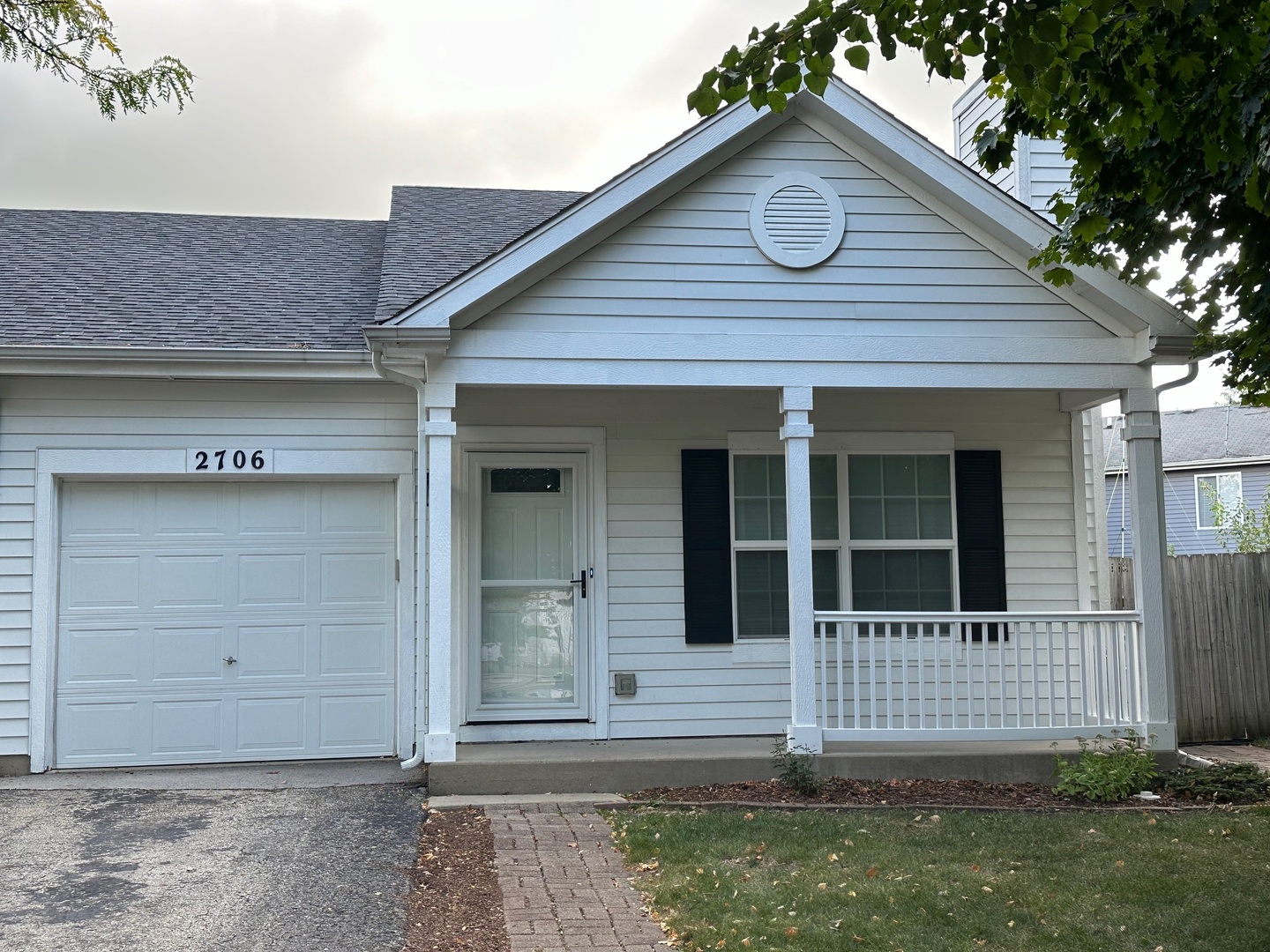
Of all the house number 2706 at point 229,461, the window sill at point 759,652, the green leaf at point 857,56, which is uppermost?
the green leaf at point 857,56

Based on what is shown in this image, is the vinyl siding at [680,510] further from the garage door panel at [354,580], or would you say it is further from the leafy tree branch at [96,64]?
the leafy tree branch at [96,64]

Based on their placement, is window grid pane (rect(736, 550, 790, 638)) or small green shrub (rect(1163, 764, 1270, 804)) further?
window grid pane (rect(736, 550, 790, 638))

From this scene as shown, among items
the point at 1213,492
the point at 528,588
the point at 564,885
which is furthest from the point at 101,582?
the point at 1213,492

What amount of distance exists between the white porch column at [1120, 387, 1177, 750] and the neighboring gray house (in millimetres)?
18686

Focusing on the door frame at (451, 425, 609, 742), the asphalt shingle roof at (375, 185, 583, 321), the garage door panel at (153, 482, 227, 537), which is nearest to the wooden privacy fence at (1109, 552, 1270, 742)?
the door frame at (451, 425, 609, 742)

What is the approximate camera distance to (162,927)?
4895mm

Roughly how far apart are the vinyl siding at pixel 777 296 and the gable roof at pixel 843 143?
10cm

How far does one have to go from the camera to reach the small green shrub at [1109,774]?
7.41 metres

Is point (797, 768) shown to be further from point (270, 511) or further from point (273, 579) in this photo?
point (270, 511)

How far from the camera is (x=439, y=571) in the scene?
755 cm

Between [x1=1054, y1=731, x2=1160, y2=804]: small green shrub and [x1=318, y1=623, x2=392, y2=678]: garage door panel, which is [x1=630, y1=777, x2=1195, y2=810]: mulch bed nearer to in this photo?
[x1=1054, y1=731, x2=1160, y2=804]: small green shrub

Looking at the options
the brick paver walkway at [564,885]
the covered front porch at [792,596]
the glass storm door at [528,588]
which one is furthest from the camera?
the glass storm door at [528,588]

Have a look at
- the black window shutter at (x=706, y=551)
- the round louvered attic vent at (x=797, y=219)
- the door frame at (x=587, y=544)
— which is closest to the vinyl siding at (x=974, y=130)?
the round louvered attic vent at (x=797, y=219)

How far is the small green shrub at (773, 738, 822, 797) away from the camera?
24.3ft
